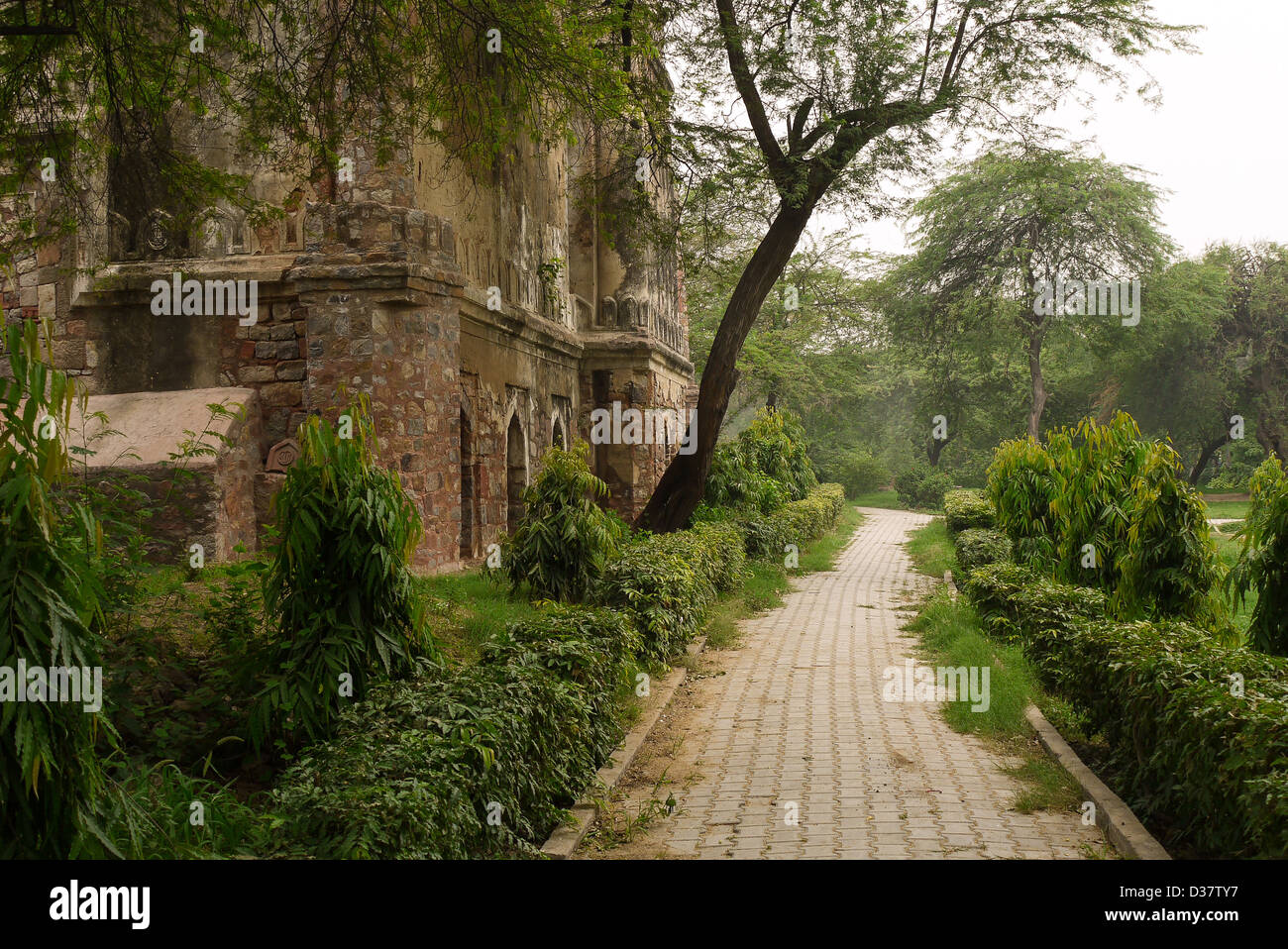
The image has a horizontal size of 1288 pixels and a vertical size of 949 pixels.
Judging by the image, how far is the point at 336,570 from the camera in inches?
228

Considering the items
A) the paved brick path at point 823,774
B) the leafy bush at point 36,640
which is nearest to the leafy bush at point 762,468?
the paved brick path at point 823,774

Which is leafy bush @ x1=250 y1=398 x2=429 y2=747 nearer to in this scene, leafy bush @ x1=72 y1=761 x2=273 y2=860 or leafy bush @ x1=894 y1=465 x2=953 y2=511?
leafy bush @ x1=72 y1=761 x2=273 y2=860

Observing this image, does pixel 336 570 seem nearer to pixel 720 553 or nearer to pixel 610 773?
pixel 610 773

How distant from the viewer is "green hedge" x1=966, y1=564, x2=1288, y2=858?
4.20 meters

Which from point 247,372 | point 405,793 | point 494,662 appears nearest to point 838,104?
point 247,372

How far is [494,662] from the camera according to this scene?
6.36 meters

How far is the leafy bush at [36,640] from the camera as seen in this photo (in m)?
2.93

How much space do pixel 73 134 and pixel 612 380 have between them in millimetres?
10655

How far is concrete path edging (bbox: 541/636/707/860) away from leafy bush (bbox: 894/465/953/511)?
33.9m

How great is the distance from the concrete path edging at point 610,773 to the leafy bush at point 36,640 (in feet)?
7.82

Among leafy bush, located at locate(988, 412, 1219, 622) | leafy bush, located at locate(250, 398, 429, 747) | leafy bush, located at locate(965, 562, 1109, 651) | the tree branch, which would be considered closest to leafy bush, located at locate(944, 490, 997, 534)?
leafy bush, located at locate(988, 412, 1219, 622)

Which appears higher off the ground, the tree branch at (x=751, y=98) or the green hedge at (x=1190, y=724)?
the tree branch at (x=751, y=98)

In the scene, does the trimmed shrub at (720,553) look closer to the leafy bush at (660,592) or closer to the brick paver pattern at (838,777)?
the leafy bush at (660,592)

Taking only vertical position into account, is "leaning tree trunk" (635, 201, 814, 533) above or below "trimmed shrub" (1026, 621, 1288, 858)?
above
